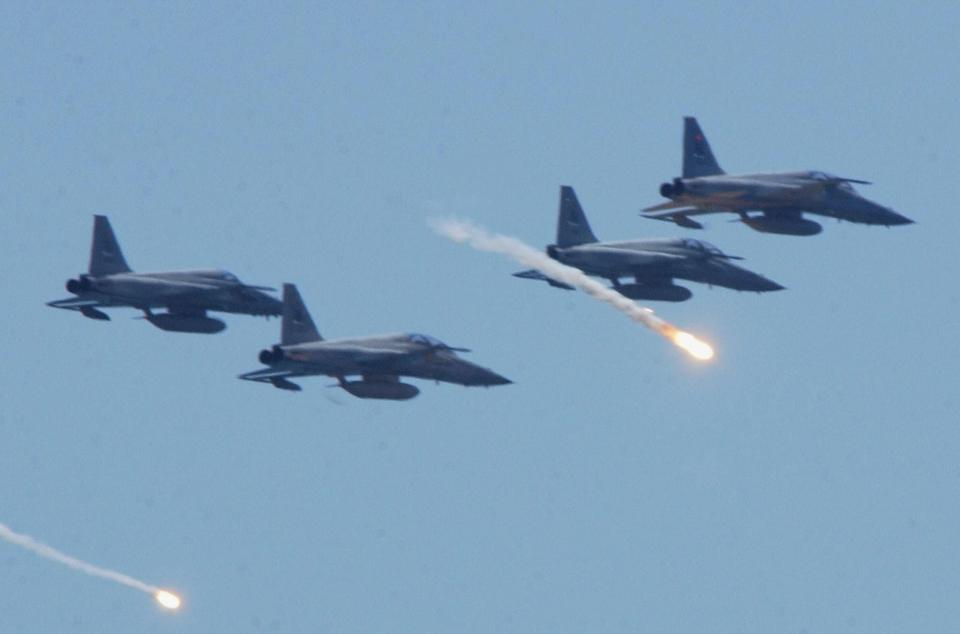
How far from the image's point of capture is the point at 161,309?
11519 centimetres

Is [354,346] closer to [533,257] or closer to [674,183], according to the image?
[533,257]

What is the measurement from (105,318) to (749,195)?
109 ft

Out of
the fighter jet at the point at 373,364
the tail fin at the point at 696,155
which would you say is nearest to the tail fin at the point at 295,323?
the fighter jet at the point at 373,364

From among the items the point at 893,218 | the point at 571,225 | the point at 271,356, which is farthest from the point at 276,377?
the point at 893,218

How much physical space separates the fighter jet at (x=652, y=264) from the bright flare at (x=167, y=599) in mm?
23752

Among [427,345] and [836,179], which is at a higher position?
[836,179]

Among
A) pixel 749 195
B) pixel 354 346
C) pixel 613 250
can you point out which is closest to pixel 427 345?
pixel 354 346

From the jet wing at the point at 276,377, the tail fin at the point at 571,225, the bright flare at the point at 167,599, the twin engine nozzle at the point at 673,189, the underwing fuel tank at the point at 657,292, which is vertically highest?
the twin engine nozzle at the point at 673,189

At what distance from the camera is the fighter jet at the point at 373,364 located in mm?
105875

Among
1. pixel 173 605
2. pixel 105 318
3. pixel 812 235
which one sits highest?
pixel 812 235

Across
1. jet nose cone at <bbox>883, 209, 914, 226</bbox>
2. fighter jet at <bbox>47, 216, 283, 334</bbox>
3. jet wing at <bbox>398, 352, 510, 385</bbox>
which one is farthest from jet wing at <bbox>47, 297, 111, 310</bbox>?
jet nose cone at <bbox>883, 209, 914, 226</bbox>

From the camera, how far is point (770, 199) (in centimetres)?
11119

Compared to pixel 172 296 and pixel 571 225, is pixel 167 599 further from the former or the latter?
pixel 571 225

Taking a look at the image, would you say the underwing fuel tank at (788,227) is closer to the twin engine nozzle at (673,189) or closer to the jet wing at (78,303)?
the twin engine nozzle at (673,189)
